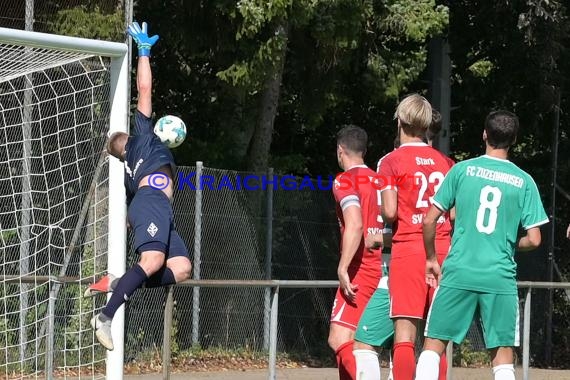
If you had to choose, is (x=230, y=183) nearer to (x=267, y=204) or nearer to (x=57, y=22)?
(x=267, y=204)

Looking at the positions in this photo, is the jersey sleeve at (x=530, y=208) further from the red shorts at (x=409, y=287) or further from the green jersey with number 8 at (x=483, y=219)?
the red shorts at (x=409, y=287)

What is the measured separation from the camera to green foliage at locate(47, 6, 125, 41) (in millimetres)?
12914

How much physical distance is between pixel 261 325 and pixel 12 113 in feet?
15.6

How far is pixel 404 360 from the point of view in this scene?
781 cm

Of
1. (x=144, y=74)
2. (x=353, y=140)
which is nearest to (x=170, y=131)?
(x=144, y=74)

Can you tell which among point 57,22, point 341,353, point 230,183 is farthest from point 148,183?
point 230,183

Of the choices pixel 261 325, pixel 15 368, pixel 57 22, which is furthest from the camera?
pixel 261 325

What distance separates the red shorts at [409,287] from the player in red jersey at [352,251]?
524 millimetres

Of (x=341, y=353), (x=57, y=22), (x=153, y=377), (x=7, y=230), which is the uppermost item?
(x=57, y=22)

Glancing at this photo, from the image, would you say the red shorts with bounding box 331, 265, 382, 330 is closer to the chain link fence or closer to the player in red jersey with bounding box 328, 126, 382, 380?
the player in red jersey with bounding box 328, 126, 382, 380

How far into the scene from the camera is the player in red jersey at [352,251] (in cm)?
831

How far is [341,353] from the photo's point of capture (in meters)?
8.47

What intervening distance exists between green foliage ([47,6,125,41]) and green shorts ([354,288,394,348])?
5865 mm

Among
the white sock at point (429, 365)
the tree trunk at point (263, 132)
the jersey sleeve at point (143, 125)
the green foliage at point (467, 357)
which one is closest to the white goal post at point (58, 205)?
the jersey sleeve at point (143, 125)
